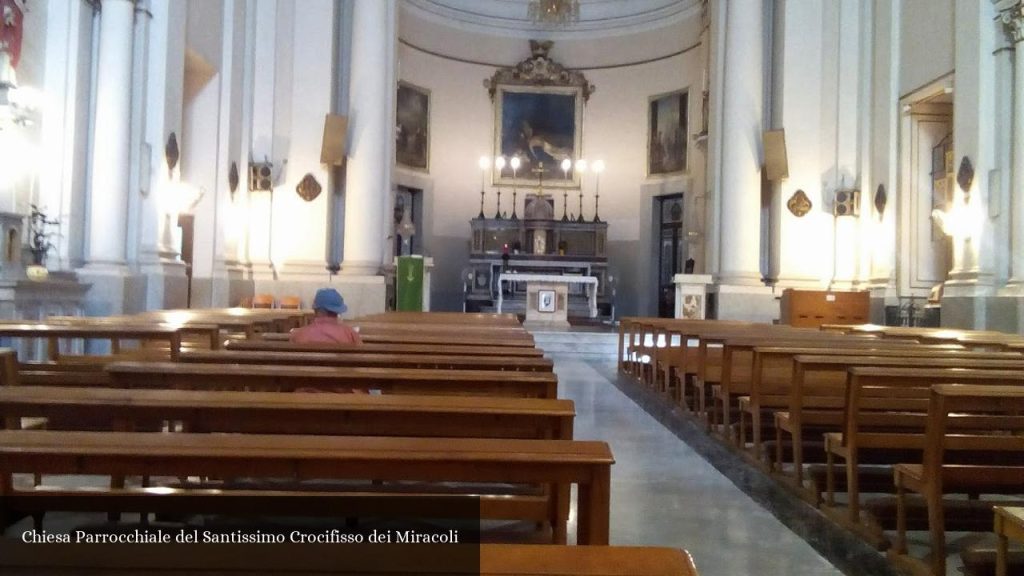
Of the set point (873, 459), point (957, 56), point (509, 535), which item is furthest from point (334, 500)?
point (957, 56)

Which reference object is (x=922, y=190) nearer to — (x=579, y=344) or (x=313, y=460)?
(x=579, y=344)

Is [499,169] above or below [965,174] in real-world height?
above

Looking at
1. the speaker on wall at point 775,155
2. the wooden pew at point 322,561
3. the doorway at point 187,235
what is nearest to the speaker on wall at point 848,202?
the speaker on wall at point 775,155

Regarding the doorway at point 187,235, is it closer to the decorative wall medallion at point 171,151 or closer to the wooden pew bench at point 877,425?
the decorative wall medallion at point 171,151

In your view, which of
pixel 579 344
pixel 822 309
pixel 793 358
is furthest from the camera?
pixel 579 344

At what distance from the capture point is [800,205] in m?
14.1

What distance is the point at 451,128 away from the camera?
63.7ft

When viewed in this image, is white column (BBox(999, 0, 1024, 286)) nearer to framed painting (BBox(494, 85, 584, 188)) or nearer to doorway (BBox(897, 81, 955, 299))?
doorway (BBox(897, 81, 955, 299))

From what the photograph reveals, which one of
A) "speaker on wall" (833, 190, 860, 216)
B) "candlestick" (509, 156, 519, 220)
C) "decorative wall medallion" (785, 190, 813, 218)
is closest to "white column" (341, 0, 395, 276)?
"candlestick" (509, 156, 519, 220)

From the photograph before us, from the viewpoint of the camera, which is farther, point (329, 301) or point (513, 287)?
point (513, 287)

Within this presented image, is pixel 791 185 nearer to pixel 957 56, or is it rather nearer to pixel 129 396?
pixel 957 56

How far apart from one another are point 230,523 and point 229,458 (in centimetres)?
74

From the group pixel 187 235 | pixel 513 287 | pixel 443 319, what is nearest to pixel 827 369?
pixel 443 319

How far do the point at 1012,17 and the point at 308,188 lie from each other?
1031 centimetres
